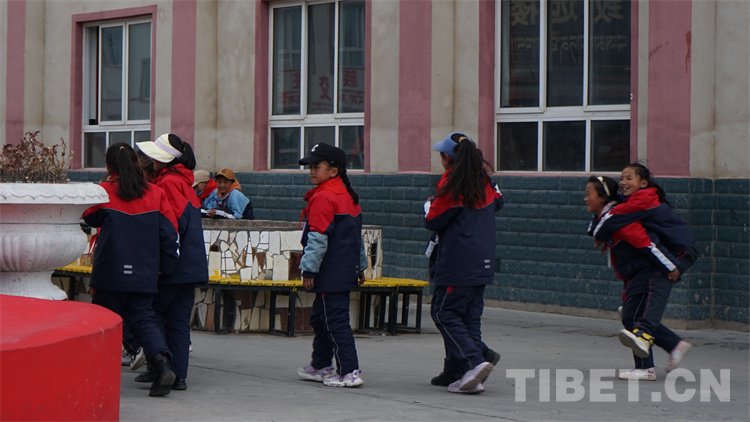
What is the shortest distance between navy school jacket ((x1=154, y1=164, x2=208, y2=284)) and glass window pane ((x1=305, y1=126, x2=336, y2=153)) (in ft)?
26.3

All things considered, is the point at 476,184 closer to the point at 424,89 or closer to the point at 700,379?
the point at 700,379

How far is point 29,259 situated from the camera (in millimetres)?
8844

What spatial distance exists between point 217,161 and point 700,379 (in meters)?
9.52

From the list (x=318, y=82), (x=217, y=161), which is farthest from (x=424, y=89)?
(x=217, y=161)

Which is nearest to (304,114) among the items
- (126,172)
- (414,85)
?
(414,85)

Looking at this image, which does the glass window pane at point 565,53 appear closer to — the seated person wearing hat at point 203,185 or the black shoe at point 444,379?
the seated person wearing hat at point 203,185

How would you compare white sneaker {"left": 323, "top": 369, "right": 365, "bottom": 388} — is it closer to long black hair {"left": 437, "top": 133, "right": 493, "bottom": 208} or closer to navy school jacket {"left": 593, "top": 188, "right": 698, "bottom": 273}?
long black hair {"left": 437, "top": 133, "right": 493, "bottom": 208}

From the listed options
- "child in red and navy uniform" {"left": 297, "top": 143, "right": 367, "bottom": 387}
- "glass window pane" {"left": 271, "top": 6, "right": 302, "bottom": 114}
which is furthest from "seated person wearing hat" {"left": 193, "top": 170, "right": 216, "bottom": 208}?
"child in red and navy uniform" {"left": 297, "top": 143, "right": 367, "bottom": 387}

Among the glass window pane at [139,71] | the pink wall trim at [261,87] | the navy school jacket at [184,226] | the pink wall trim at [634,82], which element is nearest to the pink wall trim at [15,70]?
the glass window pane at [139,71]

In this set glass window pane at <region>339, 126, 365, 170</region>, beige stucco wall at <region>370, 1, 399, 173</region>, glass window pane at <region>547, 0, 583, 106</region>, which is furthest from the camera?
glass window pane at <region>339, 126, 365, 170</region>

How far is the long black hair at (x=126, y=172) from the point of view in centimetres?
858

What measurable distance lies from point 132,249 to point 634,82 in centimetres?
706

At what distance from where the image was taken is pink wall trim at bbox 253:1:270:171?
696 inches

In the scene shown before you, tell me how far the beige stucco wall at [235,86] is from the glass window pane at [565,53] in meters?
4.57
